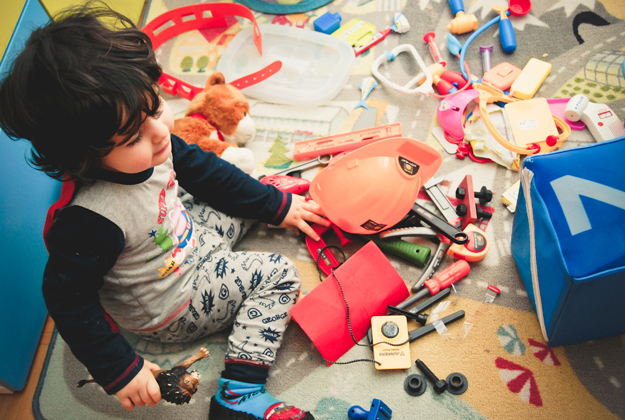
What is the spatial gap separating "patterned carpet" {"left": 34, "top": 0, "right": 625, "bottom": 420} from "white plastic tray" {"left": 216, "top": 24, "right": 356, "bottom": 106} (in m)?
0.03

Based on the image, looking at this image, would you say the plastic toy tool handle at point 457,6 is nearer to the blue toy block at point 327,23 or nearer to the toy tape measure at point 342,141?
the blue toy block at point 327,23

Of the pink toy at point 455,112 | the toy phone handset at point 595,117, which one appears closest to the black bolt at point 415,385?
the pink toy at point 455,112

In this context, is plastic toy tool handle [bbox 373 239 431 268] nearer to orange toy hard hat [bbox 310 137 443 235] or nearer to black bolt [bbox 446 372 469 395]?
orange toy hard hat [bbox 310 137 443 235]

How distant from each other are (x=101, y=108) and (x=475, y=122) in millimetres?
845

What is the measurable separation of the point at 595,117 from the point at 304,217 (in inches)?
28.2

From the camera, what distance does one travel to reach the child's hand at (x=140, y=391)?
0.66m

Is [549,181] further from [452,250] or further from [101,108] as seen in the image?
[101,108]

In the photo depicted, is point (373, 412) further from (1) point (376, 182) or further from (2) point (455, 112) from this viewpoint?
(2) point (455, 112)

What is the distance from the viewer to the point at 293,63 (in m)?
1.22

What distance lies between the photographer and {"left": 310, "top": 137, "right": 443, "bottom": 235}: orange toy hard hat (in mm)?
814

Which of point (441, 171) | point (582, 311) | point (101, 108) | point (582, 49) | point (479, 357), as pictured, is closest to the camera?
point (101, 108)

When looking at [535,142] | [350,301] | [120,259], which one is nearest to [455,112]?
[535,142]

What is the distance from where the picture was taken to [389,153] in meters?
0.83

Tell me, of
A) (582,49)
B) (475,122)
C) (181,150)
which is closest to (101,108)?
(181,150)
